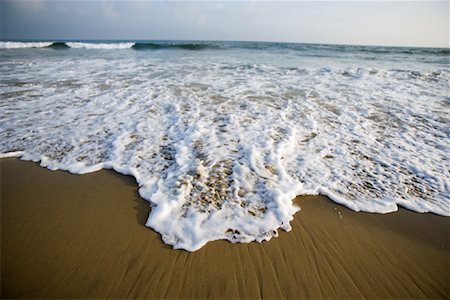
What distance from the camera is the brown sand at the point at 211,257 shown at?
5.16ft

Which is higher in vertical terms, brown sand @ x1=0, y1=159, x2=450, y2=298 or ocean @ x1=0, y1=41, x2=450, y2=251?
ocean @ x1=0, y1=41, x2=450, y2=251

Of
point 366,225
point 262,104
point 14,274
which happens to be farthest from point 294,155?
point 14,274

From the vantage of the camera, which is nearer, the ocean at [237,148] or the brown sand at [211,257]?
the brown sand at [211,257]

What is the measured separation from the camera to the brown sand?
1.57 meters

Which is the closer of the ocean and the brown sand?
the brown sand

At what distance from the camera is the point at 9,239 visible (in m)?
1.89

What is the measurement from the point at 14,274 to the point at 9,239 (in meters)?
0.40

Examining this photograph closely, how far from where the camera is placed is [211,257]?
1.78 meters

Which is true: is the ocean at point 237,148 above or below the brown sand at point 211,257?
above

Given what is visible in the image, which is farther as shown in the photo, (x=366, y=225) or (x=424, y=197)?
(x=424, y=197)

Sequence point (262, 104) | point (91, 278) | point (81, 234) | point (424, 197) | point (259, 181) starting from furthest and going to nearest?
point (262, 104), point (259, 181), point (424, 197), point (81, 234), point (91, 278)

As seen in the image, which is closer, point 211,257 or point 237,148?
point 211,257

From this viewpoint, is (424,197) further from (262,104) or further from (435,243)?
(262,104)

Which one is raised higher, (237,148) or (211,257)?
(237,148)
